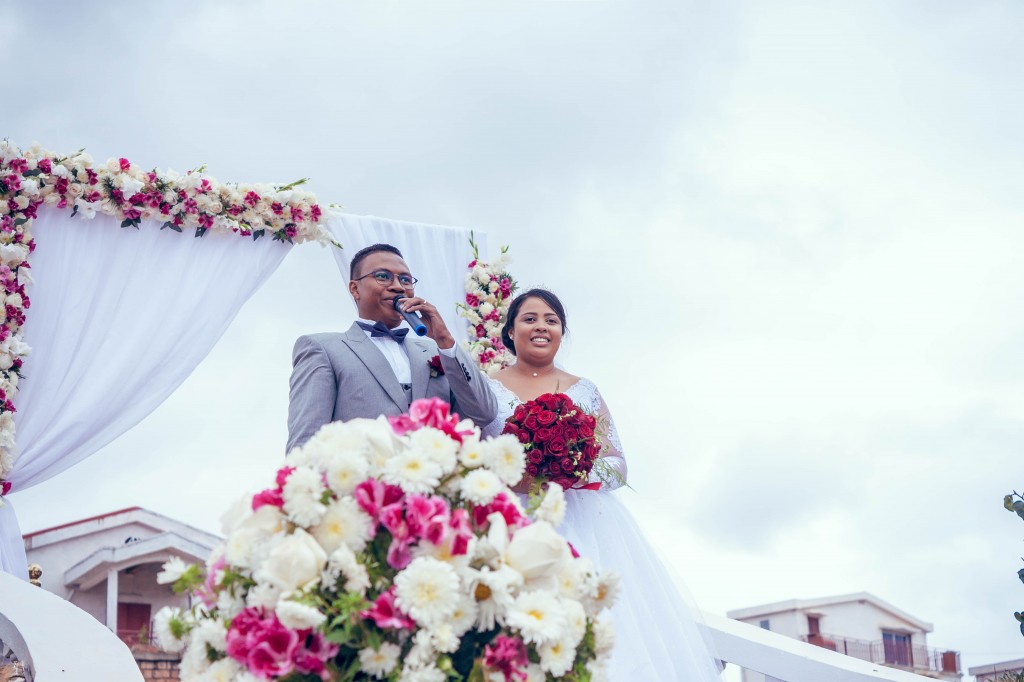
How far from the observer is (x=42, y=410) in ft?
24.0

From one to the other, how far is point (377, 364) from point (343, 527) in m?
2.29

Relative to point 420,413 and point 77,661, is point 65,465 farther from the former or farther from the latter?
point 420,413

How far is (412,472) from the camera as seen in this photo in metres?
2.47

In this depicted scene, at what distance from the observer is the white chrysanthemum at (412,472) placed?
2457 millimetres

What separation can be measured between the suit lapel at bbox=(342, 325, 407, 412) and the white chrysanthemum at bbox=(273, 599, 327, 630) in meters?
2.24

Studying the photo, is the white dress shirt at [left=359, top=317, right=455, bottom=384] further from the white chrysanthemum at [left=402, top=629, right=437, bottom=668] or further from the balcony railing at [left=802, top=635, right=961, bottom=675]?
the balcony railing at [left=802, top=635, right=961, bottom=675]

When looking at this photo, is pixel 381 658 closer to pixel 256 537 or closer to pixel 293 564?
pixel 293 564

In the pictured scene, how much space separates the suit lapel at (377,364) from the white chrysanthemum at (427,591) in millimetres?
2234

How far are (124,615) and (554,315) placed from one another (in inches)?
573

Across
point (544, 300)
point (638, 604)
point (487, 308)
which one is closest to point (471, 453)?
point (638, 604)

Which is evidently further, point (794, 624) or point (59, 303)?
point (794, 624)

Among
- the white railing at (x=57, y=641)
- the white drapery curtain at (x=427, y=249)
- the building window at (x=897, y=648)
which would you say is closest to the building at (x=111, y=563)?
the white drapery curtain at (x=427, y=249)

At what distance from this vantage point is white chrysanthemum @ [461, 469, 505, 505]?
2.52 meters

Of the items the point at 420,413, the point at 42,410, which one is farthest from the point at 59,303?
the point at 420,413
